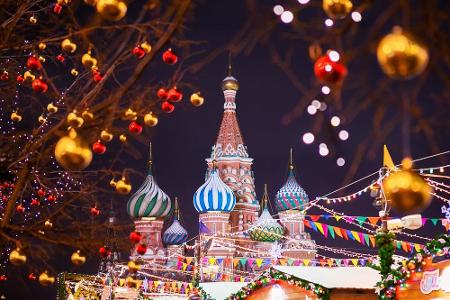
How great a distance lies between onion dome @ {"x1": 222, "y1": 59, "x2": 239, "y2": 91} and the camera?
46.6 meters

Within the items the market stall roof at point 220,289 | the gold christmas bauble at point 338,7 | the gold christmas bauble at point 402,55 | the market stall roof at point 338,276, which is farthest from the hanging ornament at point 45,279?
the market stall roof at point 220,289

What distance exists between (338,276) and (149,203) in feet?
104

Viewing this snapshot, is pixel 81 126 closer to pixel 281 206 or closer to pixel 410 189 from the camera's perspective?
pixel 410 189

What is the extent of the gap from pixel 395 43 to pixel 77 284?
23366 mm

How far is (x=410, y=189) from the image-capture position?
310cm

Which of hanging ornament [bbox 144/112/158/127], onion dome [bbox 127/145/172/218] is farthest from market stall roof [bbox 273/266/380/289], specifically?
onion dome [bbox 127/145/172/218]

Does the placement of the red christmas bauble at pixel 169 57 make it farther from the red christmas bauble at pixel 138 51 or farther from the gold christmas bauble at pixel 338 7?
the gold christmas bauble at pixel 338 7

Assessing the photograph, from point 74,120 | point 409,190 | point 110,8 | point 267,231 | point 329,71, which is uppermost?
point 267,231

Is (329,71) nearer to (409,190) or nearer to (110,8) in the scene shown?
(409,190)

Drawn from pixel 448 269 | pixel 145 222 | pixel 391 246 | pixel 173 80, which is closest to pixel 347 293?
pixel 391 246

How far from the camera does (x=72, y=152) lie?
3.84 meters

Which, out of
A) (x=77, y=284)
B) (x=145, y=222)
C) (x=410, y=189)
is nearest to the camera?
(x=410, y=189)

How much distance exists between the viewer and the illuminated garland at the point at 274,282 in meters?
13.1

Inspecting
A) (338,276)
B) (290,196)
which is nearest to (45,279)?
(338,276)
